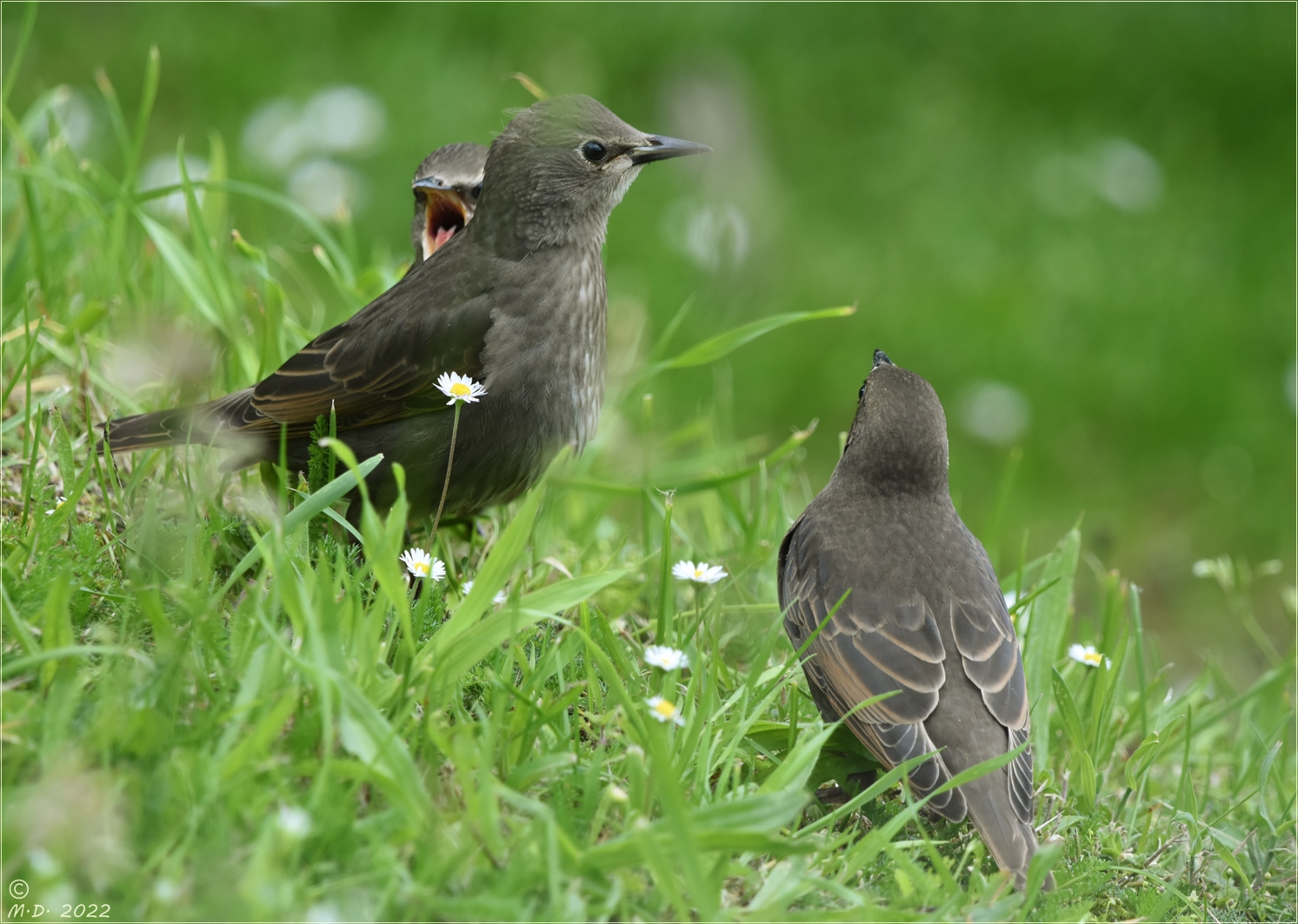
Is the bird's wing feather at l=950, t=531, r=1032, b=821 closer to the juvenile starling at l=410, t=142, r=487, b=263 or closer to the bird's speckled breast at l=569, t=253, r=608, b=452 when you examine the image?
the bird's speckled breast at l=569, t=253, r=608, b=452

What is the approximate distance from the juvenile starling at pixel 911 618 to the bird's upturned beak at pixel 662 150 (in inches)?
38.0

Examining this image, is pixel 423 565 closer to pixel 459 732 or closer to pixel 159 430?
pixel 459 732

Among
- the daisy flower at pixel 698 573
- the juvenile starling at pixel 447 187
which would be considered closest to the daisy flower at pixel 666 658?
the daisy flower at pixel 698 573

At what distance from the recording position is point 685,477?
5.15 meters

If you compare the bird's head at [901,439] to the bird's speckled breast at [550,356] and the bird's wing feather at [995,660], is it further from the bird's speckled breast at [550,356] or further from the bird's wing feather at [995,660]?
the bird's speckled breast at [550,356]

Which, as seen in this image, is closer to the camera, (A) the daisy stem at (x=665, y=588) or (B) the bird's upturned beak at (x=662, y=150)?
(A) the daisy stem at (x=665, y=588)

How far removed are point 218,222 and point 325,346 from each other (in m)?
1.78

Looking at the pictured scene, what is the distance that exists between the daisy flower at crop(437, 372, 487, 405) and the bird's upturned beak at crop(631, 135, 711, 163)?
1.02 meters

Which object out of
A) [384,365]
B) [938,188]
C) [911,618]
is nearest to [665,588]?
[911,618]

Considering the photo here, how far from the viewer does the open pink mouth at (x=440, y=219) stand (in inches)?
191

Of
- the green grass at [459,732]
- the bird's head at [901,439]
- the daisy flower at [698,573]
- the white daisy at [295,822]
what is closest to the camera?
the white daisy at [295,822]

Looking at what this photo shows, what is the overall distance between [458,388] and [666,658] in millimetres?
1019

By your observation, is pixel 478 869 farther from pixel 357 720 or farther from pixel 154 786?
pixel 154 786

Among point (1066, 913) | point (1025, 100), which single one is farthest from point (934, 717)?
point (1025, 100)
